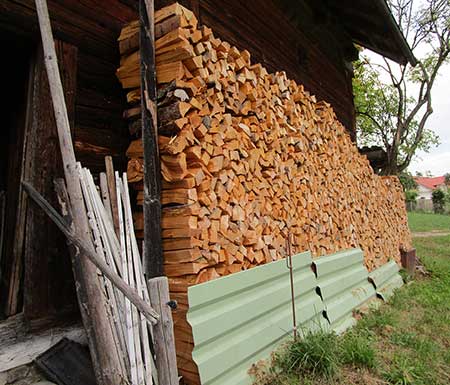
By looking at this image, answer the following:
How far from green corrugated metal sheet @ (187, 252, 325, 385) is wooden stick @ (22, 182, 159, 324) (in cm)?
47

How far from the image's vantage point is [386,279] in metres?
5.87

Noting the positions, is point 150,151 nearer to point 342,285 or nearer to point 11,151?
point 11,151

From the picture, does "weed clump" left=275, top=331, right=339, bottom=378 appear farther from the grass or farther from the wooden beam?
the wooden beam

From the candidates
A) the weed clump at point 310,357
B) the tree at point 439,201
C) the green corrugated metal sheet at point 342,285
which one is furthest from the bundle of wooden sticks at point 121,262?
the tree at point 439,201

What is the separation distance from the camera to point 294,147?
12.7ft

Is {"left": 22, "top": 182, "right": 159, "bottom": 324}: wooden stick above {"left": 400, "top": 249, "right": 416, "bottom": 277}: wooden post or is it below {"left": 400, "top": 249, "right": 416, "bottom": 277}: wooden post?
above

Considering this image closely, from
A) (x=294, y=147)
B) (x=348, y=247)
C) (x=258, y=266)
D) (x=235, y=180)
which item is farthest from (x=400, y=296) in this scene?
(x=235, y=180)

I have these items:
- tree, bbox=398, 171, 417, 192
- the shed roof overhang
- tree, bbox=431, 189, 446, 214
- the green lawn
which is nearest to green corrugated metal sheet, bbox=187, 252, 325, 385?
the shed roof overhang

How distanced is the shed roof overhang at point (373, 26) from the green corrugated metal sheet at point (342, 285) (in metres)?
4.69

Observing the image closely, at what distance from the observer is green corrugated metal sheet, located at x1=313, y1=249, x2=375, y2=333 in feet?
12.7

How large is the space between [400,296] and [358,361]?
116 inches

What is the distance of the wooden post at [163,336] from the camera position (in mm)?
1884

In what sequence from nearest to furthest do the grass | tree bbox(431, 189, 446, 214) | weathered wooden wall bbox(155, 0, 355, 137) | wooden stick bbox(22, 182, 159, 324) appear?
wooden stick bbox(22, 182, 159, 324), the grass, weathered wooden wall bbox(155, 0, 355, 137), tree bbox(431, 189, 446, 214)

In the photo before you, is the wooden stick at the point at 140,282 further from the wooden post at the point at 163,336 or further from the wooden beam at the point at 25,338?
the wooden beam at the point at 25,338
